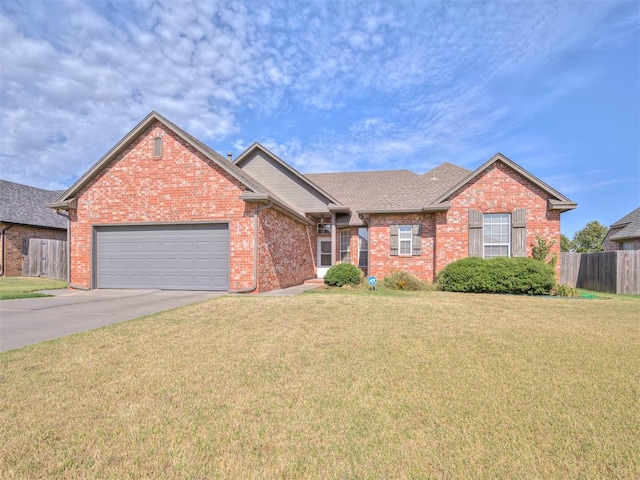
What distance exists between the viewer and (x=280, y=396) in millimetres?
3723

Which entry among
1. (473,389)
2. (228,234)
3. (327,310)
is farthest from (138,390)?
(228,234)

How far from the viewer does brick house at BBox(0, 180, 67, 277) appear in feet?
65.4

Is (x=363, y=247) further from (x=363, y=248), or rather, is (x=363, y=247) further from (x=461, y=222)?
(x=461, y=222)

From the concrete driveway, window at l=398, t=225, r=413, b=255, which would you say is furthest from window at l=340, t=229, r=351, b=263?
the concrete driveway

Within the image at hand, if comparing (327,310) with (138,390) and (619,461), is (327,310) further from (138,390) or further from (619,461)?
(619,461)

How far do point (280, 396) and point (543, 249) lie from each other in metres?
14.2

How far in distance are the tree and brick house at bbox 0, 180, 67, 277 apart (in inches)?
1856

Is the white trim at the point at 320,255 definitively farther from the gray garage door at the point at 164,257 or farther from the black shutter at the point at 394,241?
the gray garage door at the point at 164,257

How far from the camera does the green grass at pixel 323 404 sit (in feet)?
8.55

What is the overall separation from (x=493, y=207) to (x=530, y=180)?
1766 mm

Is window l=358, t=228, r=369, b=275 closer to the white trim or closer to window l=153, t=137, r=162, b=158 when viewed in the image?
the white trim

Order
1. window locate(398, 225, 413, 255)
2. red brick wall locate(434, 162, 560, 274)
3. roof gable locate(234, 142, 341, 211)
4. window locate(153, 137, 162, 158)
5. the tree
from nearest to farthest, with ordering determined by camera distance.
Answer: window locate(153, 137, 162, 158), red brick wall locate(434, 162, 560, 274), window locate(398, 225, 413, 255), roof gable locate(234, 142, 341, 211), the tree

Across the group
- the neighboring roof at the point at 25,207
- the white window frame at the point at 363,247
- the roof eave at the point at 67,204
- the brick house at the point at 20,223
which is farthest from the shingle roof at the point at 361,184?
the neighboring roof at the point at 25,207

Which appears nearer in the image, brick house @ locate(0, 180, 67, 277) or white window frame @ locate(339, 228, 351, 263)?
white window frame @ locate(339, 228, 351, 263)
